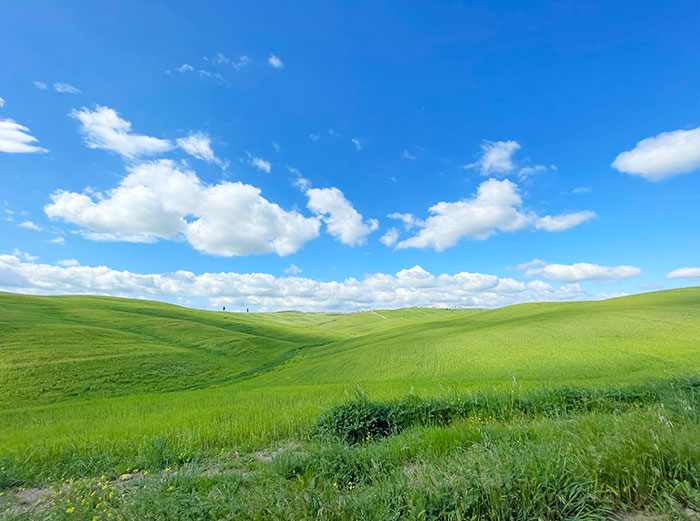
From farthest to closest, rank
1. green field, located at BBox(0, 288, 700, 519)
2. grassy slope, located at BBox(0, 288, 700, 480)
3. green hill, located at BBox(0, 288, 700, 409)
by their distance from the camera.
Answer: green hill, located at BBox(0, 288, 700, 409) → grassy slope, located at BBox(0, 288, 700, 480) → green field, located at BBox(0, 288, 700, 519)

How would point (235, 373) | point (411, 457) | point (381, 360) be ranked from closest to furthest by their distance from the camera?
point (411, 457) < point (381, 360) < point (235, 373)

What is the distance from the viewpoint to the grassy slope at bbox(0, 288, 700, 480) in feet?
32.7

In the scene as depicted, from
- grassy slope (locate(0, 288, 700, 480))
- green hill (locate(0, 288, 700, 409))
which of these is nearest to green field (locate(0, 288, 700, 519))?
grassy slope (locate(0, 288, 700, 480))

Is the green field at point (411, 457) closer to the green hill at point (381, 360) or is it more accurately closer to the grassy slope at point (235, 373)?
the grassy slope at point (235, 373)

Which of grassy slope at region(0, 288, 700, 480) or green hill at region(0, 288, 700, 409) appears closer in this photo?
grassy slope at region(0, 288, 700, 480)

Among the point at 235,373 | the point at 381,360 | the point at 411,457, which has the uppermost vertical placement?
the point at 411,457

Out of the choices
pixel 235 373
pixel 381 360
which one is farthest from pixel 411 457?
pixel 235 373

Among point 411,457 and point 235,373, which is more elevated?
point 411,457

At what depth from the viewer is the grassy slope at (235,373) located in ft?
32.7

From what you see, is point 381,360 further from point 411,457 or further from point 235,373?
point 411,457

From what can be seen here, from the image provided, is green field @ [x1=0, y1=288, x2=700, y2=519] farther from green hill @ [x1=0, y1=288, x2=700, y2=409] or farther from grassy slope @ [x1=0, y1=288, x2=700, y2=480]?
green hill @ [x1=0, y1=288, x2=700, y2=409]

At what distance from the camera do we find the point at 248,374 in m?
39.0

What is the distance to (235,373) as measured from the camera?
38.8 meters

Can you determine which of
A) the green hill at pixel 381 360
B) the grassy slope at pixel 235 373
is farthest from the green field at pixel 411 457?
the green hill at pixel 381 360
